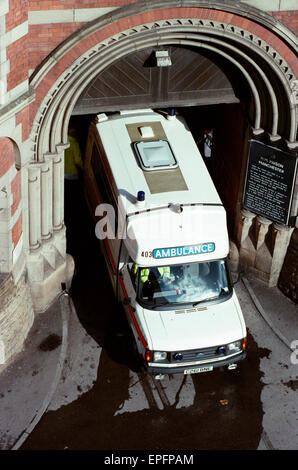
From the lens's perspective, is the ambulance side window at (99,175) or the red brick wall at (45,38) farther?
the ambulance side window at (99,175)

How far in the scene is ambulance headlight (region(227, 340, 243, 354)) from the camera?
15.5 meters

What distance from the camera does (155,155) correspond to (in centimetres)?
1647

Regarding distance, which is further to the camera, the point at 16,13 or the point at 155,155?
the point at 155,155

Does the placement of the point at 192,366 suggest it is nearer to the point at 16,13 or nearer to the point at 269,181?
the point at 269,181

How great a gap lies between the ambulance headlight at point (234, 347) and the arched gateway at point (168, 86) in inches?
130

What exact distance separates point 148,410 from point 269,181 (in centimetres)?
565

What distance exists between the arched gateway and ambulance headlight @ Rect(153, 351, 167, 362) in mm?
3334

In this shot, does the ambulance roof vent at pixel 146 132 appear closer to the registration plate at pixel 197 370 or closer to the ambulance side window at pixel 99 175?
the ambulance side window at pixel 99 175

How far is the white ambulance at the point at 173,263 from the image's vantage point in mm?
15289

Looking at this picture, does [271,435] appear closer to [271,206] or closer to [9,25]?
[271,206]
